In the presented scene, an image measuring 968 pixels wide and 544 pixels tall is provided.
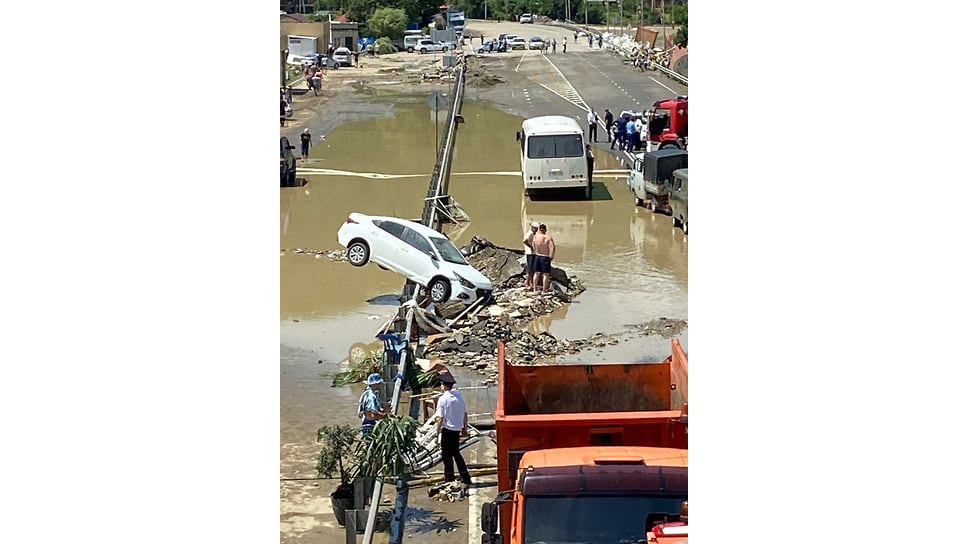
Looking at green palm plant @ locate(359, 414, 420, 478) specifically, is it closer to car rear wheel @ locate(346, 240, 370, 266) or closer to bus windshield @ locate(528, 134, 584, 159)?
car rear wheel @ locate(346, 240, 370, 266)

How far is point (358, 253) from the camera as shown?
10828 mm

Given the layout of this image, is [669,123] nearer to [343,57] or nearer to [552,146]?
[552,146]

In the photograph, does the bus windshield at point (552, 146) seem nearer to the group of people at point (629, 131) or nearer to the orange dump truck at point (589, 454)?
the group of people at point (629, 131)

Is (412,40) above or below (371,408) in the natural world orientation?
above

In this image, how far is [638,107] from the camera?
11.9 m

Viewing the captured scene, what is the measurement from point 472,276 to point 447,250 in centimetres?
30

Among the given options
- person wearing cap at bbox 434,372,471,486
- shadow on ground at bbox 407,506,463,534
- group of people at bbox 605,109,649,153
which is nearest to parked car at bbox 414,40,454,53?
group of people at bbox 605,109,649,153

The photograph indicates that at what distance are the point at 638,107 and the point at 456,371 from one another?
331 cm

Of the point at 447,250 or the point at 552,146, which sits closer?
the point at 447,250

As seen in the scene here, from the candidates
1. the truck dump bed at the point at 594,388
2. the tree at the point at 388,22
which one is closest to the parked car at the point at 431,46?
the tree at the point at 388,22

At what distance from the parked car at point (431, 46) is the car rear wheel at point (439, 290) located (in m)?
1.97

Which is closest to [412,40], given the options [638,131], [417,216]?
[417,216]

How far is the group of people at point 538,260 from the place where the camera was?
1080 centimetres
